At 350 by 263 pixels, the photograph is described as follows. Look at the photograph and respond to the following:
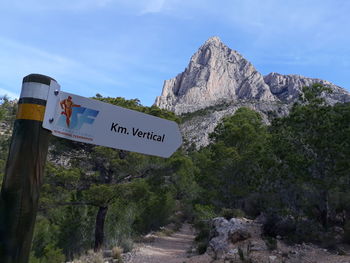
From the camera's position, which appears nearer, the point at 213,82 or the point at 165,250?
the point at 165,250

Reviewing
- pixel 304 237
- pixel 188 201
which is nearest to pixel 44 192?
pixel 304 237

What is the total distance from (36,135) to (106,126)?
408 mm

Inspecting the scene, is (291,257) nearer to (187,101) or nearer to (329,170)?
(329,170)

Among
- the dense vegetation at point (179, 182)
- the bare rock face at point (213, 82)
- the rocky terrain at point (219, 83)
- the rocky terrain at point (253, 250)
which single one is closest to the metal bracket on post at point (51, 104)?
the rocky terrain at point (253, 250)

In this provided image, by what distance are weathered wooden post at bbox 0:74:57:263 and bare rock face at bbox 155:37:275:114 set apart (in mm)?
101810

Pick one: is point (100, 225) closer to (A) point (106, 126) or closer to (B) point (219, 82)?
(A) point (106, 126)

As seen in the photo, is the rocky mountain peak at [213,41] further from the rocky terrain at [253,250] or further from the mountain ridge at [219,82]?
the rocky terrain at [253,250]

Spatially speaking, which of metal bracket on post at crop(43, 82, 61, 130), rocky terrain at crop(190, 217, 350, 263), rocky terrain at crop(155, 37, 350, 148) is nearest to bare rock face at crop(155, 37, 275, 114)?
rocky terrain at crop(155, 37, 350, 148)

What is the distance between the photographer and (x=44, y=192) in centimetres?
991

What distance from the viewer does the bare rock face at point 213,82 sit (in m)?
110

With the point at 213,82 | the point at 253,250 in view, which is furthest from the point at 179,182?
the point at 213,82

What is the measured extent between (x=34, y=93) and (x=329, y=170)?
11.2 m

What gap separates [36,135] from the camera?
1633 millimetres

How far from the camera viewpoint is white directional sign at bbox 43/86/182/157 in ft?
5.69
